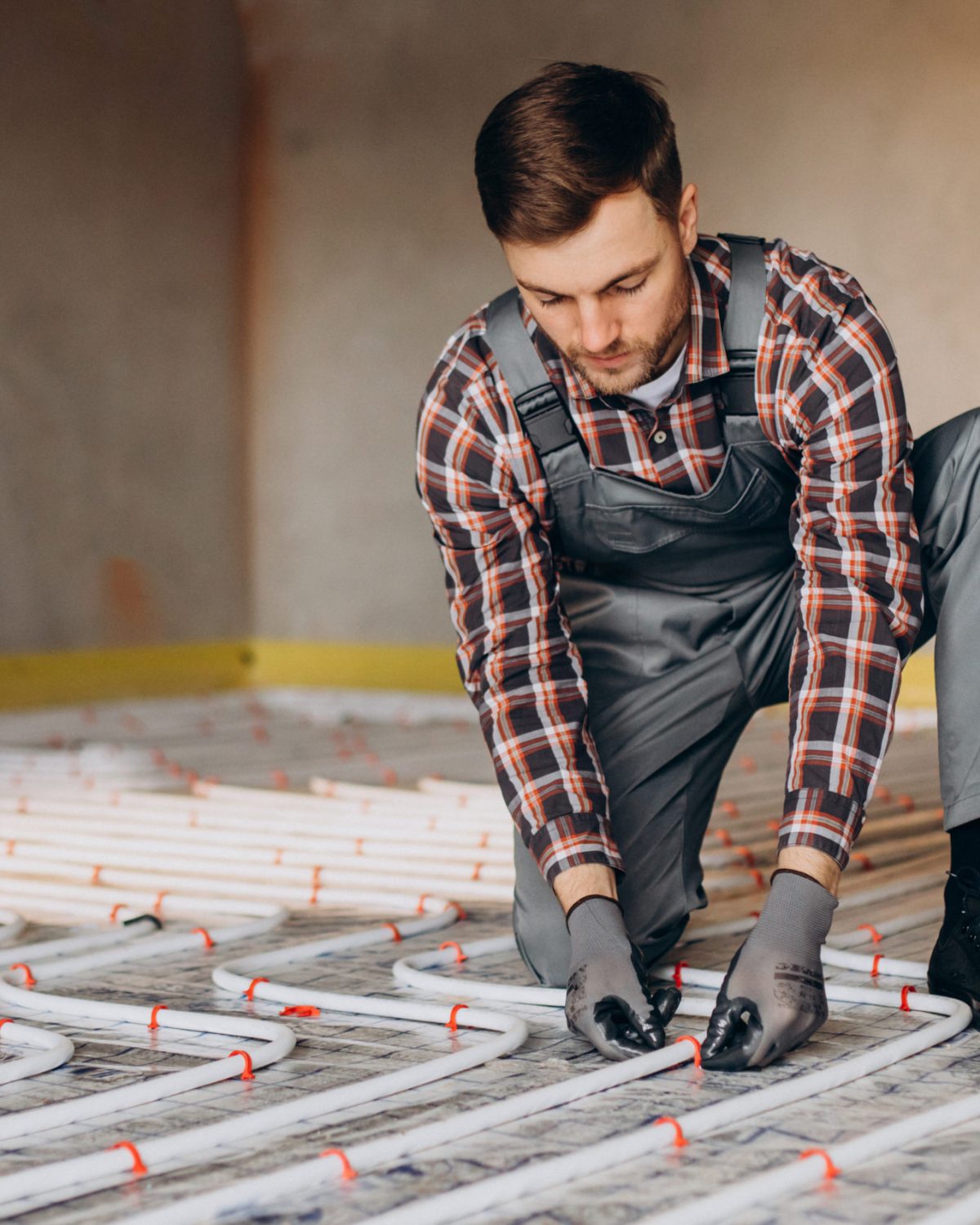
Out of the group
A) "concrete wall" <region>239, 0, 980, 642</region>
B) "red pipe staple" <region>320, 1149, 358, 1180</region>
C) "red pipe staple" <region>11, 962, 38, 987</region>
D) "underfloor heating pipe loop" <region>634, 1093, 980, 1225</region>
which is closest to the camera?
"underfloor heating pipe loop" <region>634, 1093, 980, 1225</region>

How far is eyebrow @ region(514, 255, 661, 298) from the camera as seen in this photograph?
191cm

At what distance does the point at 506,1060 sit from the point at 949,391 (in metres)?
Answer: 5.09

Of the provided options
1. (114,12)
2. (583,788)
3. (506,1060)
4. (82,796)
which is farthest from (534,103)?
(114,12)

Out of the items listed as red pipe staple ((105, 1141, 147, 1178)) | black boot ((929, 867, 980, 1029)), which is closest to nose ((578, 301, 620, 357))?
black boot ((929, 867, 980, 1029))

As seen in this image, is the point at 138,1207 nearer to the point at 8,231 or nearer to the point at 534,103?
the point at 534,103

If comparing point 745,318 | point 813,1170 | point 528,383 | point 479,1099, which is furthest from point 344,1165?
point 745,318

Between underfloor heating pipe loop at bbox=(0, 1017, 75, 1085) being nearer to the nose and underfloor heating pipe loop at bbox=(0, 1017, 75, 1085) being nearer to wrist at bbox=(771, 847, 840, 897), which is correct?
wrist at bbox=(771, 847, 840, 897)

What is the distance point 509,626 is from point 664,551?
1.03 feet

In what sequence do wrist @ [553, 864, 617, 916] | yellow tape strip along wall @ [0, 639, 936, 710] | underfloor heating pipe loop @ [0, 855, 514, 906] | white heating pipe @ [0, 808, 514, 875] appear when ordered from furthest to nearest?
yellow tape strip along wall @ [0, 639, 936, 710]
white heating pipe @ [0, 808, 514, 875]
underfloor heating pipe loop @ [0, 855, 514, 906]
wrist @ [553, 864, 617, 916]

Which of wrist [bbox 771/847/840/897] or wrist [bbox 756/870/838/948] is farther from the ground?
wrist [bbox 771/847/840/897]

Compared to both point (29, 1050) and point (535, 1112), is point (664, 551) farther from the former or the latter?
point (29, 1050)

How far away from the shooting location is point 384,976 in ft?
7.76

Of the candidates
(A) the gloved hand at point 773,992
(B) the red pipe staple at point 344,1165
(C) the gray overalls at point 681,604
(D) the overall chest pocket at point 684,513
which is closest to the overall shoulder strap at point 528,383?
(C) the gray overalls at point 681,604

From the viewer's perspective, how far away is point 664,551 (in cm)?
236
